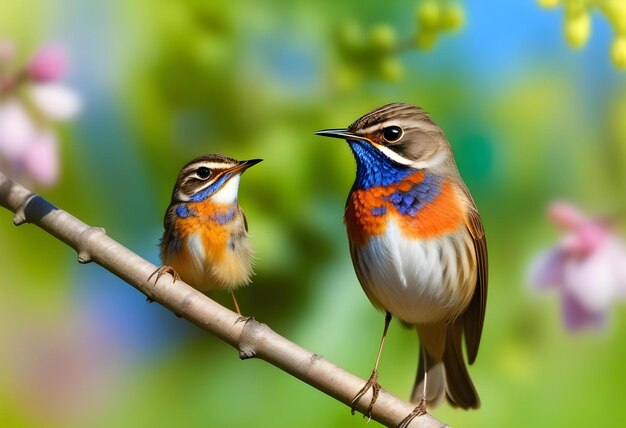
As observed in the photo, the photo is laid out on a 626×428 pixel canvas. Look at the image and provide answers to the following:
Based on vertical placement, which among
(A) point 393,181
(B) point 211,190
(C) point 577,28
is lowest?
(B) point 211,190

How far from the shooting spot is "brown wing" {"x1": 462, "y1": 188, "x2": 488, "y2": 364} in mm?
1438

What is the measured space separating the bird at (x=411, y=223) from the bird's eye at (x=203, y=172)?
23cm

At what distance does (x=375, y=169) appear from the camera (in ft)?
4.38

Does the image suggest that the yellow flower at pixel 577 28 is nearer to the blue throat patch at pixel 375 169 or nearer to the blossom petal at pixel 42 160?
the blue throat patch at pixel 375 169

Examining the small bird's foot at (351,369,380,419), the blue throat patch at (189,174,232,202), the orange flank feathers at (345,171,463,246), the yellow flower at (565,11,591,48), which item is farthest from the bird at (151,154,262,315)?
the yellow flower at (565,11,591,48)

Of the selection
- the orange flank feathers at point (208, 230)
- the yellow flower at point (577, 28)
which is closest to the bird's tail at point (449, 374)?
the orange flank feathers at point (208, 230)


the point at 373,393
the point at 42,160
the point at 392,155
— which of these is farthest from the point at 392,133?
the point at 42,160

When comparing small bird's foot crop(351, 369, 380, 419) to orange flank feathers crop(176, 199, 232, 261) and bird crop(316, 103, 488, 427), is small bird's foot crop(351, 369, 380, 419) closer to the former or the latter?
bird crop(316, 103, 488, 427)

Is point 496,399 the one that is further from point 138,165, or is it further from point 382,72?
point 138,165

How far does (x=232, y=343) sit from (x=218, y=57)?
3.38ft

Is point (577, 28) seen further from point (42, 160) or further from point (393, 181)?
point (42, 160)

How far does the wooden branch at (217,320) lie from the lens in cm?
116

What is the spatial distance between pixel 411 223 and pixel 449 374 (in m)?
0.40

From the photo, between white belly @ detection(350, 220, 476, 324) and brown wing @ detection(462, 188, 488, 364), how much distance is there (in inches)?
0.6
